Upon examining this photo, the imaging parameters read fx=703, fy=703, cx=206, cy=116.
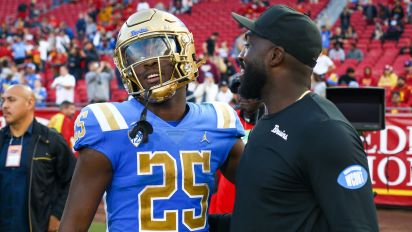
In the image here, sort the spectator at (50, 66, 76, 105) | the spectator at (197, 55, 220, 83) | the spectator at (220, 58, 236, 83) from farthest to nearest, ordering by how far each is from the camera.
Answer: the spectator at (220, 58, 236, 83)
the spectator at (197, 55, 220, 83)
the spectator at (50, 66, 76, 105)

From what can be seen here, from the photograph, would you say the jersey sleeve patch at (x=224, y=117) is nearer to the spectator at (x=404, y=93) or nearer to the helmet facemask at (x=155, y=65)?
the helmet facemask at (x=155, y=65)

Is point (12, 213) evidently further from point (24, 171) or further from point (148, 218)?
point (148, 218)

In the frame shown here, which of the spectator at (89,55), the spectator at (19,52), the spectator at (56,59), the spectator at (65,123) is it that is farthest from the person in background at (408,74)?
the spectator at (19,52)

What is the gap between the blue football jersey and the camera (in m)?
2.58

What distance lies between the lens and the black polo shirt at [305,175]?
2.06 metres

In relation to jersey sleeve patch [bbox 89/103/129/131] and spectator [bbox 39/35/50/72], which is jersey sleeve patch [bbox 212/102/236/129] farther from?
spectator [bbox 39/35/50/72]

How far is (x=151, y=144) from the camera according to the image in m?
2.61

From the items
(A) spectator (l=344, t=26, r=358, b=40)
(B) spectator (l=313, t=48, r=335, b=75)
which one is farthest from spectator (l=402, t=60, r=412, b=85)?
(A) spectator (l=344, t=26, r=358, b=40)

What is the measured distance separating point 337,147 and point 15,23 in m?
24.5

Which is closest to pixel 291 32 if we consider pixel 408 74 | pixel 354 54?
pixel 408 74

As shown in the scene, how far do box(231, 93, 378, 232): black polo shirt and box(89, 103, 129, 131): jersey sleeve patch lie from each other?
505 mm

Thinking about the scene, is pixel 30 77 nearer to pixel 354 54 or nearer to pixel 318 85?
pixel 354 54

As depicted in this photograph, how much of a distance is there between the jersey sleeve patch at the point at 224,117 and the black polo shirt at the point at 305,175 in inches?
16.9

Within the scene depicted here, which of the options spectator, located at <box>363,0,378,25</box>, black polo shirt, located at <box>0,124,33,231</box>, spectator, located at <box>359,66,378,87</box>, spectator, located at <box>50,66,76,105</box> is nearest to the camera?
black polo shirt, located at <box>0,124,33,231</box>
